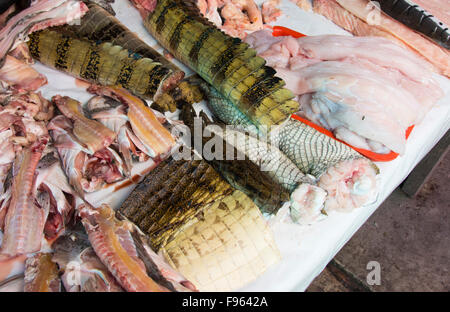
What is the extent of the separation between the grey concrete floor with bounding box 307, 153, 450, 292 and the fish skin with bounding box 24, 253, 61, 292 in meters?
1.89

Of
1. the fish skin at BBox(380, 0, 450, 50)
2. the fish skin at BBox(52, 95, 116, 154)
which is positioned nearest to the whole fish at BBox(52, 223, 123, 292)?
the fish skin at BBox(52, 95, 116, 154)

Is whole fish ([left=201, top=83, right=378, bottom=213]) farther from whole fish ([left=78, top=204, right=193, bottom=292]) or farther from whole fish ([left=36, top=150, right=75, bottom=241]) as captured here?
whole fish ([left=36, top=150, right=75, bottom=241])

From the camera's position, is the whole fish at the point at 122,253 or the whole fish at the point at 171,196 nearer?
the whole fish at the point at 122,253

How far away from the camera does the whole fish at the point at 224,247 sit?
1619mm

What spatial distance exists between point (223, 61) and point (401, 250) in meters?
2.02

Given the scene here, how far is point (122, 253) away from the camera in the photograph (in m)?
1.46

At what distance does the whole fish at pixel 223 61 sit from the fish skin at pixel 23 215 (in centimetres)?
106

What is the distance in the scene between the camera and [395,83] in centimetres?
218

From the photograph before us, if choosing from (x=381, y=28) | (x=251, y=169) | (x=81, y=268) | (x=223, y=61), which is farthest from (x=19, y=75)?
(x=381, y=28)

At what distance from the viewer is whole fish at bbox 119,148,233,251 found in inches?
66.1

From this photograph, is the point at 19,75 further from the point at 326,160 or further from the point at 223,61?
the point at 326,160

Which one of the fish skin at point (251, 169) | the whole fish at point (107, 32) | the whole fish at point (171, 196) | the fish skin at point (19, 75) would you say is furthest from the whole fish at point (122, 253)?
the whole fish at point (107, 32)

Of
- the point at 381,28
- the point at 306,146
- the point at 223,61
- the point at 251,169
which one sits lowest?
the point at 251,169

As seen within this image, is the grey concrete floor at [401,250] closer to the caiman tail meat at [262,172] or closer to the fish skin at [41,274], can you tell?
the caiman tail meat at [262,172]
